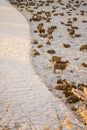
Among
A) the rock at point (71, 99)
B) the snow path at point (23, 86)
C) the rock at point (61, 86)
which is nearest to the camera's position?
the snow path at point (23, 86)

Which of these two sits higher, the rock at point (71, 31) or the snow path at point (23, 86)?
the snow path at point (23, 86)

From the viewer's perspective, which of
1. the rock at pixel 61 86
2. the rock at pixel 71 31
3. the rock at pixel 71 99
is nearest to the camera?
the rock at pixel 71 99

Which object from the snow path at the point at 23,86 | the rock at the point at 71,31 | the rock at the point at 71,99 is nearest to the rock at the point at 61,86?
the snow path at the point at 23,86

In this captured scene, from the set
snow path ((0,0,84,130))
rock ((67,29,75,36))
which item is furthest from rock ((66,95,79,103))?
rock ((67,29,75,36))

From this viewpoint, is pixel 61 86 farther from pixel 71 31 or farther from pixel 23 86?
pixel 71 31

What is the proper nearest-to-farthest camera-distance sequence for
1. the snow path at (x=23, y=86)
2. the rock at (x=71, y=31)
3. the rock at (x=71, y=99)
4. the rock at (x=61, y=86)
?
1. the snow path at (x=23, y=86)
2. the rock at (x=71, y=99)
3. the rock at (x=61, y=86)
4. the rock at (x=71, y=31)

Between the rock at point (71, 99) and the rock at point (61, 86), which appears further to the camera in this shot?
the rock at point (61, 86)

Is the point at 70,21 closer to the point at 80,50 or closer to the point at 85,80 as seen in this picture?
the point at 80,50

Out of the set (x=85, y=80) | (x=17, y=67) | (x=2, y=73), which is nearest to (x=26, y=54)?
(x=17, y=67)

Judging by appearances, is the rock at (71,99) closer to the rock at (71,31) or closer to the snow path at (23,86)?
the snow path at (23,86)

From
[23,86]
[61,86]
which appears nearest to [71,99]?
[61,86]

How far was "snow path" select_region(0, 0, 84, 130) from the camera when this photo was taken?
25.8 feet

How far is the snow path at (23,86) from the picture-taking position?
309 inches

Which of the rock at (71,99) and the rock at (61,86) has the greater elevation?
the rock at (71,99)
